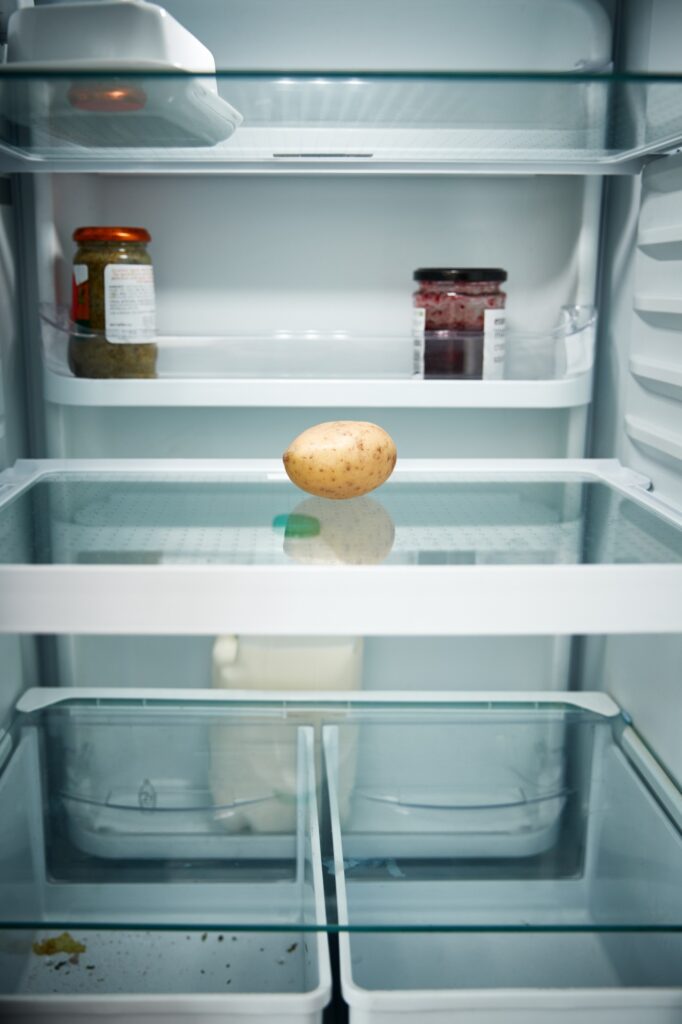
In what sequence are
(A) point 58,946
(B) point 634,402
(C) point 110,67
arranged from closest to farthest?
(C) point 110,67, (A) point 58,946, (B) point 634,402

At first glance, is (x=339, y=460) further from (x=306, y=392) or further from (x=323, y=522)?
(x=306, y=392)

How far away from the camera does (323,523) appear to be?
897 mm

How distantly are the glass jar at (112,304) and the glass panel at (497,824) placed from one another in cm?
53

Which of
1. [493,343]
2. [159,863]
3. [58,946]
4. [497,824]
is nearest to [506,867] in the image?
[497,824]

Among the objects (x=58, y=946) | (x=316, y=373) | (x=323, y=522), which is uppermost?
(x=316, y=373)

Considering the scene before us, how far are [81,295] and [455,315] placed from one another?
433 mm

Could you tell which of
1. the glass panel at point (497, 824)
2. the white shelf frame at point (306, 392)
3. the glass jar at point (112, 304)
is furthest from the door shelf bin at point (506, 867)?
the glass jar at point (112, 304)

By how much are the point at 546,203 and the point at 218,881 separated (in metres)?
0.91

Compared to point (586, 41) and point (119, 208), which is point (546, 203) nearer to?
point (586, 41)

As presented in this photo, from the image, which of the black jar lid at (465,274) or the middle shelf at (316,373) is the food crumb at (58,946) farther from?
the black jar lid at (465,274)

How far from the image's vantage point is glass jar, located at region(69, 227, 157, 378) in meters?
1.07

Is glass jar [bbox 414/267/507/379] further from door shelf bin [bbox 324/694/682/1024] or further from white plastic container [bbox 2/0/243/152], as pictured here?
door shelf bin [bbox 324/694/682/1024]

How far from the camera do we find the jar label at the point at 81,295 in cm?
108

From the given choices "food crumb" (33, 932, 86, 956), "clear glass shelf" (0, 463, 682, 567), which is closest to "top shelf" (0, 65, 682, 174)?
"clear glass shelf" (0, 463, 682, 567)
